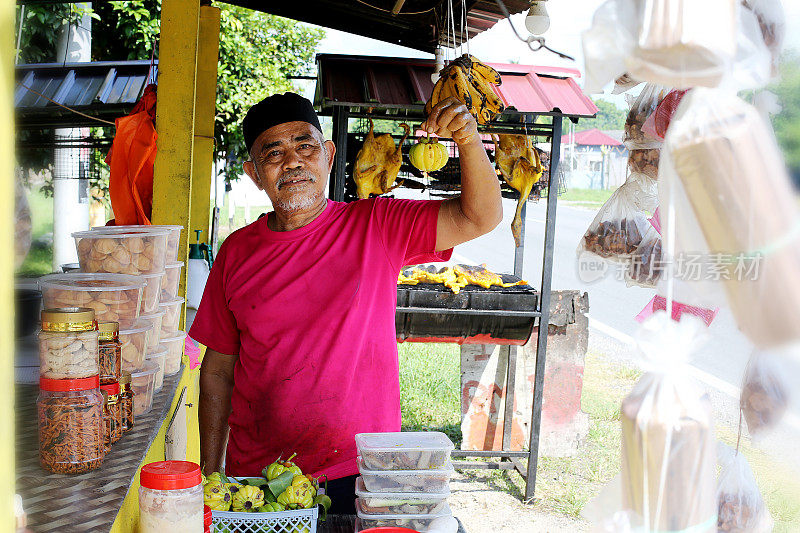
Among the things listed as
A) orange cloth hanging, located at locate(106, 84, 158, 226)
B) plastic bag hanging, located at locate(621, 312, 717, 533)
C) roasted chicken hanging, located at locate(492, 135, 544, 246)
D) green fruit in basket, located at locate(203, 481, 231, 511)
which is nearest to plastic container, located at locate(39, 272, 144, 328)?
green fruit in basket, located at locate(203, 481, 231, 511)

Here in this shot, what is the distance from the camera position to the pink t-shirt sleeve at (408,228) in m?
2.68

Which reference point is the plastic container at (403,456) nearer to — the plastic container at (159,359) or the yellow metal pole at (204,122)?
the plastic container at (159,359)

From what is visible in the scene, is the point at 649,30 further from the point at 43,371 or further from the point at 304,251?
the point at 304,251

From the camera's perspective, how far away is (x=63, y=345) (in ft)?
4.94

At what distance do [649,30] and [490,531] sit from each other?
14.8 ft

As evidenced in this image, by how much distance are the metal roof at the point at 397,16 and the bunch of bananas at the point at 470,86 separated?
62.2 inches

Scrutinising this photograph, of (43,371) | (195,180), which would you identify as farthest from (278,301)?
(195,180)

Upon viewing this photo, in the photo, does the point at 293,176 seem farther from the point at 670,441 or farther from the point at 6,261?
the point at 670,441

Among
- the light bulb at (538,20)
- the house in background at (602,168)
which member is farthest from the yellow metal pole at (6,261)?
the light bulb at (538,20)

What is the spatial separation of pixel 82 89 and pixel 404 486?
5408 millimetres

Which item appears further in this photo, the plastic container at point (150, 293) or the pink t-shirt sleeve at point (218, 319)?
the pink t-shirt sleeve at point (218, 319)

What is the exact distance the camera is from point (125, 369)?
2201mm

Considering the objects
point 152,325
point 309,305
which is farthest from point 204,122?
point 152,325

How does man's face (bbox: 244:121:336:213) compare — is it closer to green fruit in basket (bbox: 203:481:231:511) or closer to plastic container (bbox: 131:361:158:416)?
plastic container (bbox: 131:361:158:416)
